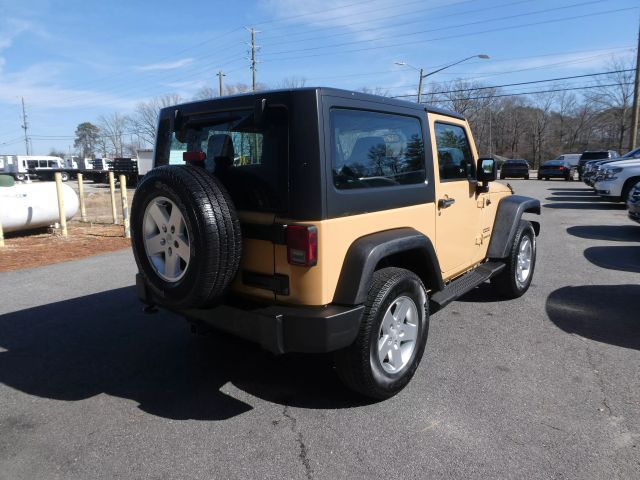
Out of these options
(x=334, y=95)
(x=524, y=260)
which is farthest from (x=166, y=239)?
(x=524, y=260)

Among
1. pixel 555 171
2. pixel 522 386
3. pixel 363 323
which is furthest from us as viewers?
pixel 555 171

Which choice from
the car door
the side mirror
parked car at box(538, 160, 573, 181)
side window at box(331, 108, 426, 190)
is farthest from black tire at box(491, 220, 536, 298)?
parked car at box(538, 160, 573, 181)

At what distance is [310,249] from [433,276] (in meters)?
1.31

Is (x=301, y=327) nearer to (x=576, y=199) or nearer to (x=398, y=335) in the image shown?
(x=398, y=335)

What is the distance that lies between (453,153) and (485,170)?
1.52ft

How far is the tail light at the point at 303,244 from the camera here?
270cm

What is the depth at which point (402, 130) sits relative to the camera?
352 centimetres

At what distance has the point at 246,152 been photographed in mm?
3160

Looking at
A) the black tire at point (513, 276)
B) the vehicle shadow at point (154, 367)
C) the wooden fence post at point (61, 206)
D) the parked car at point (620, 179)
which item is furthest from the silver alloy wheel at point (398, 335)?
the parked car at point (620, 179)

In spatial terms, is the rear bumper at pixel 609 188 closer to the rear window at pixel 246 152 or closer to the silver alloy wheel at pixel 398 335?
the silver alloy wheel at pixel 398 335

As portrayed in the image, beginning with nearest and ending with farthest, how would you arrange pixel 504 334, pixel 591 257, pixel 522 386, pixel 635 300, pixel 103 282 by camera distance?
pixel 522 386 < pixel 504 334 < pixel 635 300 < pixel 103 282 < pixel 591 257

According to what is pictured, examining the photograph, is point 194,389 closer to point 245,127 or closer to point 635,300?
point 245,127

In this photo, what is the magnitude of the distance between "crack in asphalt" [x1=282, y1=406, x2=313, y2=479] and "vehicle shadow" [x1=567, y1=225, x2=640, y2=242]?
8.44 meters

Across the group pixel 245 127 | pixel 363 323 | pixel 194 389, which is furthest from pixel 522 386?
pixel 245 127
